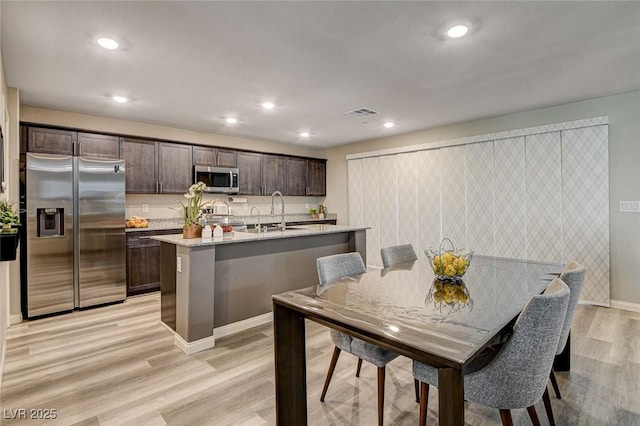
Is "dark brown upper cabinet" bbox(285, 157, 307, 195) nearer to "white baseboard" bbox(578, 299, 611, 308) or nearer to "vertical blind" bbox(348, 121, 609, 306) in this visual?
"vertical blind" bbox(348, 121, 609, 306)

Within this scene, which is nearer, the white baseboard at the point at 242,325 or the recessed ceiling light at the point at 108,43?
the recessed ceiling light at the point at 108,43

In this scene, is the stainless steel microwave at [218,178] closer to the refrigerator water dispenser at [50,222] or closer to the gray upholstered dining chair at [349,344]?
the refrigerator water dispenser at [50,222]

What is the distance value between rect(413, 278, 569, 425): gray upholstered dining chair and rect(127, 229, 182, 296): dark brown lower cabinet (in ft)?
13.7

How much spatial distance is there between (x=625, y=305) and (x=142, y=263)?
596cm

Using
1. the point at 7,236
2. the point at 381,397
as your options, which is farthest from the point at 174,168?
the point at 381,397

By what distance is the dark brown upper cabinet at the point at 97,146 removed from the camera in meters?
4.14

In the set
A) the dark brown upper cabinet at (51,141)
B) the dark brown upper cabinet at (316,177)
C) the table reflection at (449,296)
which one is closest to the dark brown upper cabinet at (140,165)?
the dark brown upper cabinet at (51,141)

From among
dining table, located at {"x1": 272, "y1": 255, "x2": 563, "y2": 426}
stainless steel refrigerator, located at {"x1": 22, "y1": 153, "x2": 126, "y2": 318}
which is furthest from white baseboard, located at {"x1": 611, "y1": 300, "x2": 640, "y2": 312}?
stainless steel refrigerator, located at {"x1": 22, "y1": 153, "x2": 126, "y2": 318}

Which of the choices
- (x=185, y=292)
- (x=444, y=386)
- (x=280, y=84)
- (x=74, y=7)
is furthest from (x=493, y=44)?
(x=185, y=292)

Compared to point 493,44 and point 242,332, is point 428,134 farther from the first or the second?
point 242,332

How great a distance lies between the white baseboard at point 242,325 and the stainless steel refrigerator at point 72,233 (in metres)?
1.93

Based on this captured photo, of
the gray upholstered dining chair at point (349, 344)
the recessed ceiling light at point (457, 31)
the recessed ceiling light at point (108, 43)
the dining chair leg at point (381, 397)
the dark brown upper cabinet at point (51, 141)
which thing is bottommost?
the dining chair leg at point (381, 397)

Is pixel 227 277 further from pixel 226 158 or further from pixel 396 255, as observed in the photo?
pixel 226 158

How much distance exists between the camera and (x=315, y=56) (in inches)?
107
